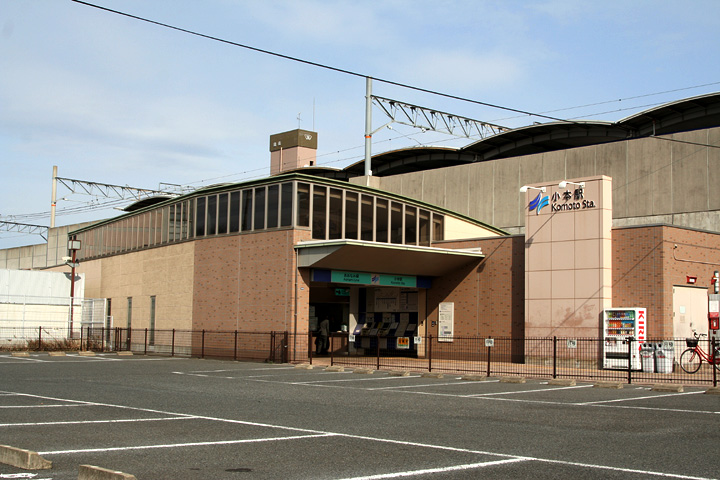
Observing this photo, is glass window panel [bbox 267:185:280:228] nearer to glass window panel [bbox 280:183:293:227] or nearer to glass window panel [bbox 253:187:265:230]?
glass window panel [bbox 280:183:293:227]

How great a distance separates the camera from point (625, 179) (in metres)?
38.5

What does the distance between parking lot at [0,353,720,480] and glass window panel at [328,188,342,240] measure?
11.2m

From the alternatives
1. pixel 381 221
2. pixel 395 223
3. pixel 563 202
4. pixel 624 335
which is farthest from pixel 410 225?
pixel 624 335

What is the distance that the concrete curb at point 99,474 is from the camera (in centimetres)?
649

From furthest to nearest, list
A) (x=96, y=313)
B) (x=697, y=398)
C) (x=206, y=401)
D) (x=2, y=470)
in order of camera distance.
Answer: (x=96, y=313) → (x=697, y=398) → (x=206, y=401) → (x=2, y=470)

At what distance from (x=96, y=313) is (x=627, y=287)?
28252mm

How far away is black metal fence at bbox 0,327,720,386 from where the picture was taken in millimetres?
23297

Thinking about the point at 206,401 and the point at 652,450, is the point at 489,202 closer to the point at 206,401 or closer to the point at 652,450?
the point at 206,401

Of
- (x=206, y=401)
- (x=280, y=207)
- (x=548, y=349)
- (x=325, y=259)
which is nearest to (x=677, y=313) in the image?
(x=548, y=349)

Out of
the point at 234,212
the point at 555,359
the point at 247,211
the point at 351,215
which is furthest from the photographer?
the point at 234,212

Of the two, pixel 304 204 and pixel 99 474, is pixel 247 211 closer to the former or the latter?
pixel 304 204

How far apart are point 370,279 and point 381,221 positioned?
2.87 m

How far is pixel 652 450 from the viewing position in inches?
353

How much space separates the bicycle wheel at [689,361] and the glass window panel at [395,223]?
1247cm
